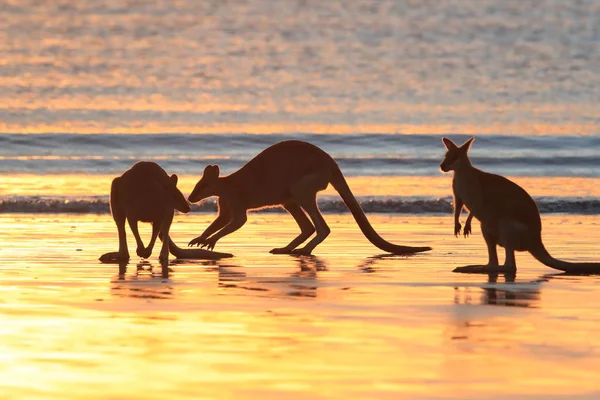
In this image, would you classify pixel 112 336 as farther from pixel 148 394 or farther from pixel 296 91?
pixel 296 91

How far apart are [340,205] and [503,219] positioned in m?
10.6

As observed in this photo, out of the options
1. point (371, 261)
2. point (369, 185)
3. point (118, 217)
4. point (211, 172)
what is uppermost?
point (211, 172)

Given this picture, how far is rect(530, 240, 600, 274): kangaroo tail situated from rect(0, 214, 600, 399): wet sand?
108 millimetres

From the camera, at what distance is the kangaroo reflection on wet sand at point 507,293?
345 inches

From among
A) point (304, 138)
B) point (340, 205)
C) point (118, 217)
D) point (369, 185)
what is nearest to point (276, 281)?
point (118, 217)

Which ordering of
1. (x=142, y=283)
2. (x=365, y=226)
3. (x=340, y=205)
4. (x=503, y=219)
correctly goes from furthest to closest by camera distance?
(x=340, y=205)
(x=365, y=226)
(x=503, y=219)
(x=142, y=283)

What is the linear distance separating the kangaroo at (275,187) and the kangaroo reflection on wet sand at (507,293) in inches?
120

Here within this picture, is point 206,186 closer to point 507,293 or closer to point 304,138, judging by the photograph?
point 507,293

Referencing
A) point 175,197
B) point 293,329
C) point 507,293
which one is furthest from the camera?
point 175,197

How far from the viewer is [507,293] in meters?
9.28

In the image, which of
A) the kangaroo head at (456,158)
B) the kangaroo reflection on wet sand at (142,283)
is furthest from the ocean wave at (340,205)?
the kangaroo head at (456,158)

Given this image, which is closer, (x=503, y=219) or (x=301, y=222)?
(x=503, y=219)

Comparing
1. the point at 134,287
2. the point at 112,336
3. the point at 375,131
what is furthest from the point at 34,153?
the point at 112,336

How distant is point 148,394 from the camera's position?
19.1 feet
